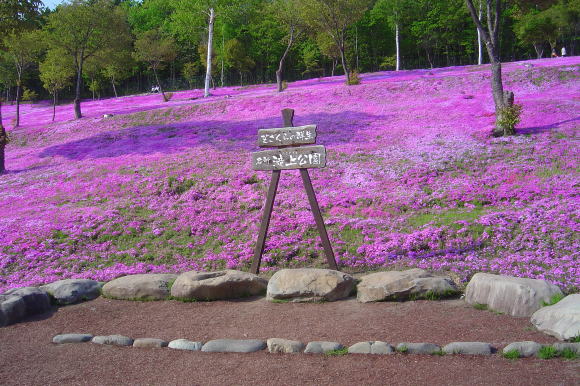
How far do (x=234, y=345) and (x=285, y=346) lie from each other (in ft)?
2.78

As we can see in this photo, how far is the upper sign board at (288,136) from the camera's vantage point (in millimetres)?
10555

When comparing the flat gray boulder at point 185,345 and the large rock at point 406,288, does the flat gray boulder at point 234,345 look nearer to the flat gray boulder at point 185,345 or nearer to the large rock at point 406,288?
the flat gray boulder at point 185,345

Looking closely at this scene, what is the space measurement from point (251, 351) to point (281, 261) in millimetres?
5478

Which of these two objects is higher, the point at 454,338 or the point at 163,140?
the point at 163,140

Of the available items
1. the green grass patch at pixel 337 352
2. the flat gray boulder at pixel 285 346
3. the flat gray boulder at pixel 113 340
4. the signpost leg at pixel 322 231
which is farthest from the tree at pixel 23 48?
the green grass patch at pixel 337 352

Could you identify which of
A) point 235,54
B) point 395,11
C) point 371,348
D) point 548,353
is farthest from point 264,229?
point 235,54

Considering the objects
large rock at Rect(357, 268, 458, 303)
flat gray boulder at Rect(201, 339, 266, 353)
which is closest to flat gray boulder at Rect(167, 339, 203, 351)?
flat gray boulder at Rect(201, 339, 266, 353)

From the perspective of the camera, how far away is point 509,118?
19.6m

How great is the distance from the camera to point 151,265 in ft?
42.2

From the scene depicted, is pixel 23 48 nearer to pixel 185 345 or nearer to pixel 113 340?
pixel 113 340

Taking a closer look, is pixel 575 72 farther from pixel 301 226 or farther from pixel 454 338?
pixel 454 338

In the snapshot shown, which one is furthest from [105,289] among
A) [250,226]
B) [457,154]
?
[457,154]

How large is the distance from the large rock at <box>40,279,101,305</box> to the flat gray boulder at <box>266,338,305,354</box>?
18.0 feet

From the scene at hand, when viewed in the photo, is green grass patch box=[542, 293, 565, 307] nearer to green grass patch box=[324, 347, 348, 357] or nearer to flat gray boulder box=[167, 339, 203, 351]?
green grass patch box=[324, 347, 348, 357]
